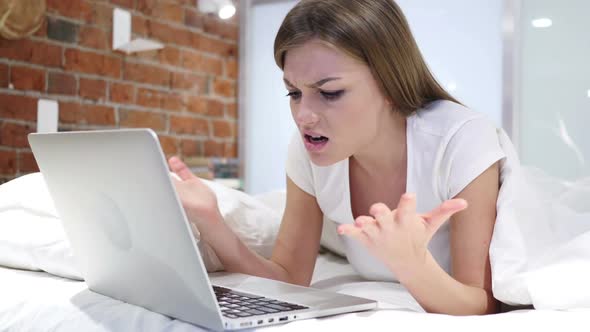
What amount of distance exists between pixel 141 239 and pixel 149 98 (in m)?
2.35

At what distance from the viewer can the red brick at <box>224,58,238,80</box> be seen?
3.65 m

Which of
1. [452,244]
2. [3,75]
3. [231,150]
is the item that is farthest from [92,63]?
[452,244]

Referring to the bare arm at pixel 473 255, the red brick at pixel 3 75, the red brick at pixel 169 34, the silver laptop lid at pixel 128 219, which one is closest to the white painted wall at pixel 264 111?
the red brick at pixel 169 34

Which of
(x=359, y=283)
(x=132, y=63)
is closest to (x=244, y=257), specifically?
(x=359, y=283)

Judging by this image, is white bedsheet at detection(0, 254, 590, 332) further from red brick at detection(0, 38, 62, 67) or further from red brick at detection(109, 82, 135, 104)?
red brick at detection(109, 82, 135, 104)

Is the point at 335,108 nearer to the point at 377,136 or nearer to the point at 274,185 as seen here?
the point at 377,136

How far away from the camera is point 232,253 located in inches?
50.9

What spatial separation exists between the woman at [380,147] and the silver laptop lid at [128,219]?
0.49 feet

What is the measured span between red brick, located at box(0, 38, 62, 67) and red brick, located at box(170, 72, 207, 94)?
70cm

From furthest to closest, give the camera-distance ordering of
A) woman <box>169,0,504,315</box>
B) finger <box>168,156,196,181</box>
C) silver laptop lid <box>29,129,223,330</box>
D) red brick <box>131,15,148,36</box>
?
red brick <box>131,15,148,36</box>
woman <box>169,0,504,315</box>
finger <box>168,156,196,181</box>
silver laptop lid <box>29,129,223,330</box>

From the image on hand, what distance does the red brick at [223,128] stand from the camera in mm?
3555

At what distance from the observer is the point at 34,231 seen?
4.29 feet

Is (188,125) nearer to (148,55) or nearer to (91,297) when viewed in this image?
(148,55)

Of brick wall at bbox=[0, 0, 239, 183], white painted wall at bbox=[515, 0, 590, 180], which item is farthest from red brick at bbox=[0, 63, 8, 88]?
white painted wall at bbox=[515, 0, 590, 180]
